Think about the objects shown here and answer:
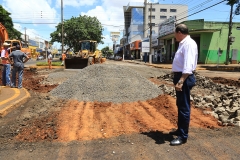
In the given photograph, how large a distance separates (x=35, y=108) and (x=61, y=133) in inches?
81.8

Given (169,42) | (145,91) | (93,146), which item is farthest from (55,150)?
(169,42)

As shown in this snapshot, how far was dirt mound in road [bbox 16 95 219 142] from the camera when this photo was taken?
4281mm

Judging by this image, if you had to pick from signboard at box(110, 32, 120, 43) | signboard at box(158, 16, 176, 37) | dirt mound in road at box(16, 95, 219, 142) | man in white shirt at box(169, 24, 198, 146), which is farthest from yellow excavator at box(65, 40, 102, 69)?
signboard at box(110, 32, 120, 43)

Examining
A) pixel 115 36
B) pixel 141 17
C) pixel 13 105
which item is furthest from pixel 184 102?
pixel 115 36

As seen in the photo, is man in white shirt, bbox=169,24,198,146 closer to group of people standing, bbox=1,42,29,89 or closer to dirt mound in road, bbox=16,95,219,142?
dirt mound in road, bbox=16,95,219,142

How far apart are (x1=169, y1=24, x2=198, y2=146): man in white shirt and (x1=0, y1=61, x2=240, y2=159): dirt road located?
1.03ft

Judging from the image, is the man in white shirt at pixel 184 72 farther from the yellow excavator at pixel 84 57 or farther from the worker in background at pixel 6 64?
the yellow excavator at pixel 84 57

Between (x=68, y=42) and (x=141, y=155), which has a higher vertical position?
(x=68, y=42)

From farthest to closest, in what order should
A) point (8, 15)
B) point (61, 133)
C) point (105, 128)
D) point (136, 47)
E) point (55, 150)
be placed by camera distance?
point (136, 47)
point (8, 15)
point (105, 128)
point (61, 133)
point (55, 150)

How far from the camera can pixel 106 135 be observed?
168 inches

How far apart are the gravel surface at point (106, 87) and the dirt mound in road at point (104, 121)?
1.67ft

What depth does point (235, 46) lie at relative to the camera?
30609 millimetres

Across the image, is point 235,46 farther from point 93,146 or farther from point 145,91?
point 93,146

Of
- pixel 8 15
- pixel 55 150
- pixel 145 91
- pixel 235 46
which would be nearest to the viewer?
pixel 55 150
